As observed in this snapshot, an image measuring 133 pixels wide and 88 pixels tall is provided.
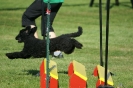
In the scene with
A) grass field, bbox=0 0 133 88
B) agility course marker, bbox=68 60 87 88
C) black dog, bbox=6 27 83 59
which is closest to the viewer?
agility course marker, bbox=68 60 87 88

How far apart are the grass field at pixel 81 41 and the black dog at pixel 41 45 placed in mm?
337

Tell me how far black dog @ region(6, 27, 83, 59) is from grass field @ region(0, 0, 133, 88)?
0.34 meters

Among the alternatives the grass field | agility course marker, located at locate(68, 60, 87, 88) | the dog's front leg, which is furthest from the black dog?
agility course marker, located at locate(68, 60, 87, 88)

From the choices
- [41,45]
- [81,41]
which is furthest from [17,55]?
[81,41]

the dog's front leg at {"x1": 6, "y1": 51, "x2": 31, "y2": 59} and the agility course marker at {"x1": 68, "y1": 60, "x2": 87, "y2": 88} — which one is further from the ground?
the agility course marker at {"x1": 68, "y1": 60, "x2": 87, "y2": 88}

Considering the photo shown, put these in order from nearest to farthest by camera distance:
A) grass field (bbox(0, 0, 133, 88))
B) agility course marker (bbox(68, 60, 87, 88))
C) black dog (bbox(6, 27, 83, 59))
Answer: agility course marker (bbox(68, 60, 87, 88)) < black dog (bbox(6, 27, 83, 59)) < grass field (bbox(0, 0, 133, 88))

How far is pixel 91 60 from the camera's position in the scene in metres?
10.6

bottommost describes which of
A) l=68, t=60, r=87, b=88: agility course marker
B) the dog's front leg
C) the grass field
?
the grass field

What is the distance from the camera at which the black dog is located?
7.92m

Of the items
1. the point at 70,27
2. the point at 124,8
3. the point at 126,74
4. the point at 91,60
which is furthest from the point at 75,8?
the point at 126,74

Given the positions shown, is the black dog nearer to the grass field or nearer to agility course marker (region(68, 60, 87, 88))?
the grass field

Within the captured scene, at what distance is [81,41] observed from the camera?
14086 mm

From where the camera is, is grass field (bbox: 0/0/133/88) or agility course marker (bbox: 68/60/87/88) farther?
grass field (bbox: 0/0/133/88)

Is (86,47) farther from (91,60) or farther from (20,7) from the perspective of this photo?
(20,7)
